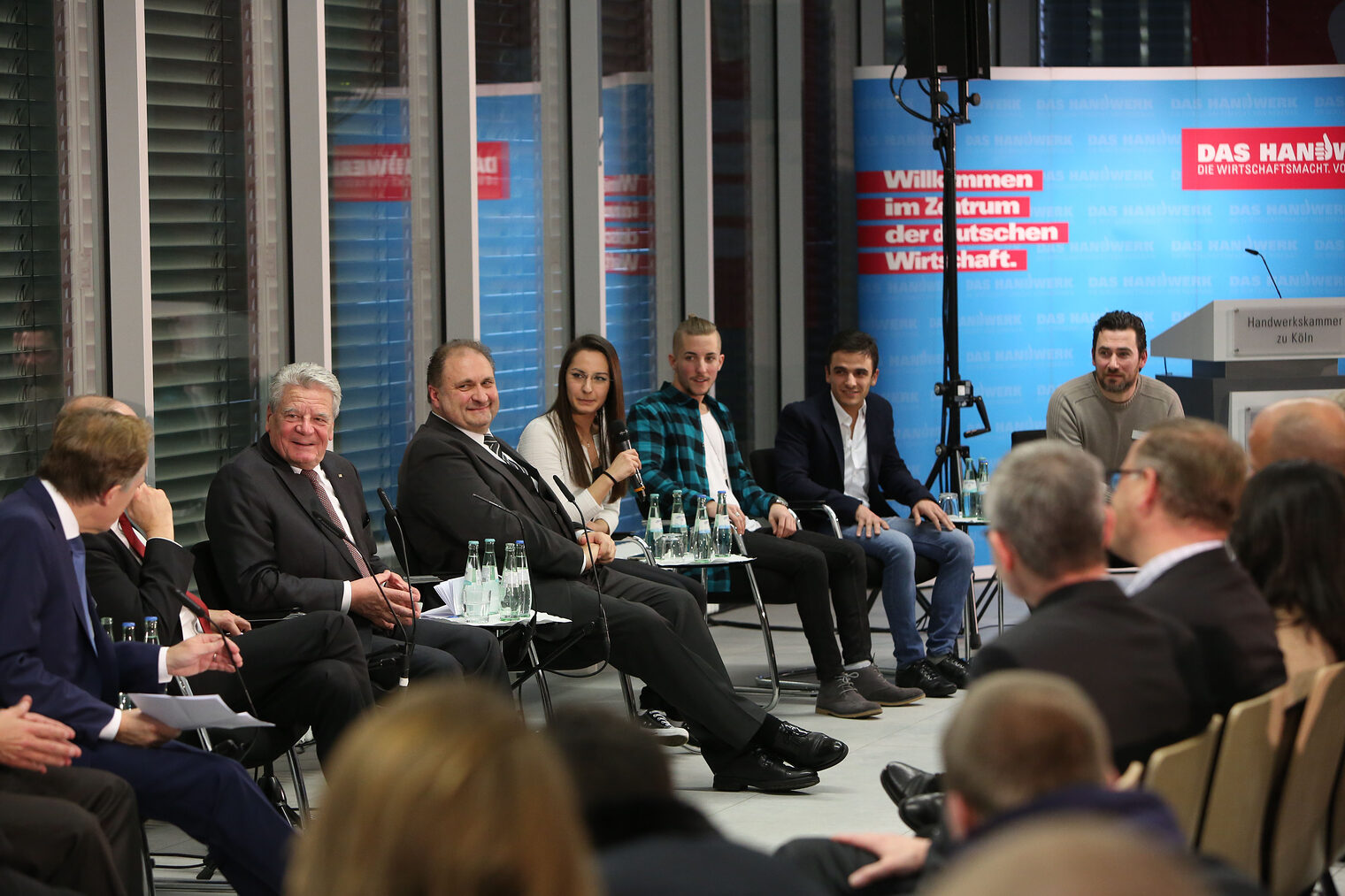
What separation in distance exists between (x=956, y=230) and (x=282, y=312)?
13.1ft

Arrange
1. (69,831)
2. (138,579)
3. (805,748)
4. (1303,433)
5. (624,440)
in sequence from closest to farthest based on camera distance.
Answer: (69,831) → (1303,433) → (138,579) → (805,748) → (624,440)

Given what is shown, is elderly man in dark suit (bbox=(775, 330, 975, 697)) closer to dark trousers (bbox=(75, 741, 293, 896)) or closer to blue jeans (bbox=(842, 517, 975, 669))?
blue jeans (bbox=(842, 517, 975, 669))

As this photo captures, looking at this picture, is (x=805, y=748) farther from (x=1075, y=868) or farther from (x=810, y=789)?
(x=1075, y=868)

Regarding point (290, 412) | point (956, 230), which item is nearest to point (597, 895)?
A: point (290, 412)

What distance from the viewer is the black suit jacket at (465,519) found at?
15.2 feet

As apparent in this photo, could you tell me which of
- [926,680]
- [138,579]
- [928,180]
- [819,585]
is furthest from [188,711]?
[928,180]

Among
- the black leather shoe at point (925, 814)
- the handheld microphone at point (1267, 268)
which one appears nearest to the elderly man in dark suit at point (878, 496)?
the handheld microphone at point (1267, 268)

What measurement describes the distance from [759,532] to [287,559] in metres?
2.18

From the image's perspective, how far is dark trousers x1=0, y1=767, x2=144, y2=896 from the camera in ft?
8.79

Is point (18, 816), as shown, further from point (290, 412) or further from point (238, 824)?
point (290, 412)

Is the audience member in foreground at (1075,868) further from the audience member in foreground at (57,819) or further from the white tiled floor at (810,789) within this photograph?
the white tiled floor at (810,789)

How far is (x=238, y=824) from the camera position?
306 cm

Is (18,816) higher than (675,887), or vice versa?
(675,887)

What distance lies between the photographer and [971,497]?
616 cm
